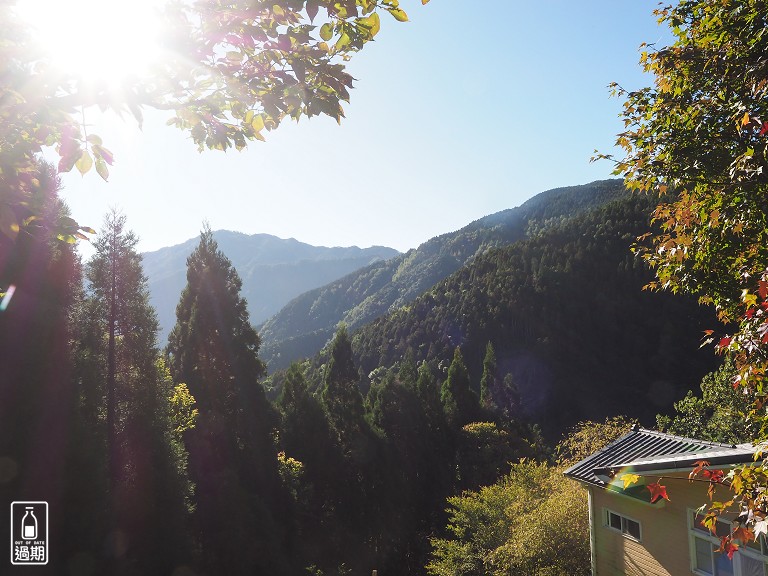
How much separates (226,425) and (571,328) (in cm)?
8572

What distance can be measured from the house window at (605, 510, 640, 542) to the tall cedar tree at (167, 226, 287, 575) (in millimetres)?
11716

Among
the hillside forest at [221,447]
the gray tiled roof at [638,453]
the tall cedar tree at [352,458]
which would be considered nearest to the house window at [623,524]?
the gray tiled roof at [638,453]

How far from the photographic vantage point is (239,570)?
16.5 meters

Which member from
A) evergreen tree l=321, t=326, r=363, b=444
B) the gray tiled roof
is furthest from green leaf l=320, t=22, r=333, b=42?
evergreen tree l=321, t=326, r=363, b=444

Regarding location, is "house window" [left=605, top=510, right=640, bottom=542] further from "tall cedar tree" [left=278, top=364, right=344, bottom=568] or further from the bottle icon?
"tall cedar tree" [left=278, top=364, right=344, bottom=568]

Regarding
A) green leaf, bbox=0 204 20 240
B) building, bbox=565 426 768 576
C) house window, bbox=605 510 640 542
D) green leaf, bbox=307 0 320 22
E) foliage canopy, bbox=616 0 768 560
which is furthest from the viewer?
house window, bbox=605 510 640 542

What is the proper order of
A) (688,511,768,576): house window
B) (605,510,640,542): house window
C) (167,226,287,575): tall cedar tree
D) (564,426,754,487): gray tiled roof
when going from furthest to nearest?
(167,226,287,575): tall cedar tree
(605,510,640,542): house window
(564,426,754,487): gray tiled roof
(688,511,768,576): house window

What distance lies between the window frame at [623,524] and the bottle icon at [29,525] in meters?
13.2

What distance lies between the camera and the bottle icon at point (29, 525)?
1041 centimetres

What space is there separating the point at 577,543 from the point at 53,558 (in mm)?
13554

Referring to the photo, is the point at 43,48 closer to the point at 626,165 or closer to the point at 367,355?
the point at 626,165

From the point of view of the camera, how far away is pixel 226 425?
20281 millimetres

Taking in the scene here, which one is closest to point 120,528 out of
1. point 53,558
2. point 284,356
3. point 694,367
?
point 53,558

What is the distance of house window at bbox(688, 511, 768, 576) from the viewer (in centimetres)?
782
